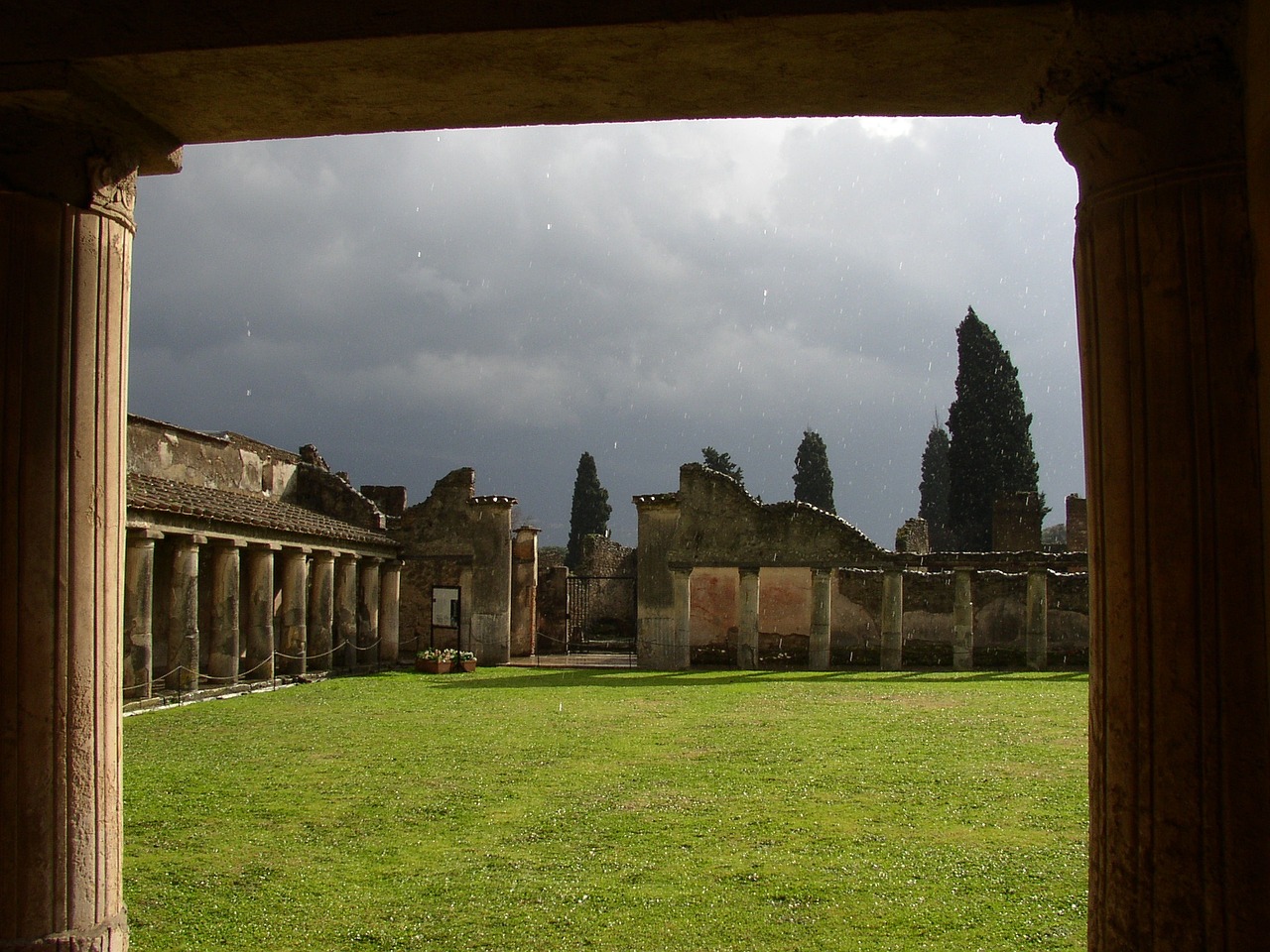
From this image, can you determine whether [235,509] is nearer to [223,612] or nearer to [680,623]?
[223,612]

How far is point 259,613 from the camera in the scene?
1664 cm

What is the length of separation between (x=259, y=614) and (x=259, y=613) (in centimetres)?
2

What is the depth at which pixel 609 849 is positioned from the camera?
5320 millimetres

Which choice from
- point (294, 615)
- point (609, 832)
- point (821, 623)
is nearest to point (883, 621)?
point (821, 623)

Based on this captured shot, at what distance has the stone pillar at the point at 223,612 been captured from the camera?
51.3 ft

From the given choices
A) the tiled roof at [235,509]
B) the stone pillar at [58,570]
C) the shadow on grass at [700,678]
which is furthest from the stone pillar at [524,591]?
the stone pillar at [58,570]

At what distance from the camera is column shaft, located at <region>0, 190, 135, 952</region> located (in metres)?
2.46

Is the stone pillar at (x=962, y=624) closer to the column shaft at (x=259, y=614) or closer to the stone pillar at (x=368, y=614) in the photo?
the stone pillar at (x=368, y=614)

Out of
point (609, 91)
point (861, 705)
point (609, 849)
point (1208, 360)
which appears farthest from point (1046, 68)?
point (861, 705)

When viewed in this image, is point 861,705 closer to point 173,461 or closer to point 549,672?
point 549,672

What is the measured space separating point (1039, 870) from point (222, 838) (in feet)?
13.8

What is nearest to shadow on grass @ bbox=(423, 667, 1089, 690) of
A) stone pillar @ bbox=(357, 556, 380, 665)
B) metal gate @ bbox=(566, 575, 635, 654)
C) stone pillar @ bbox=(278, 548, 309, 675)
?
stone pillar @ bbox=(278, 548, 309, 675)

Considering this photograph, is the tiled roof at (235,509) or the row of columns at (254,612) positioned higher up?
the tiled roof at (235,509)

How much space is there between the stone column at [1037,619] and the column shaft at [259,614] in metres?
13.2
